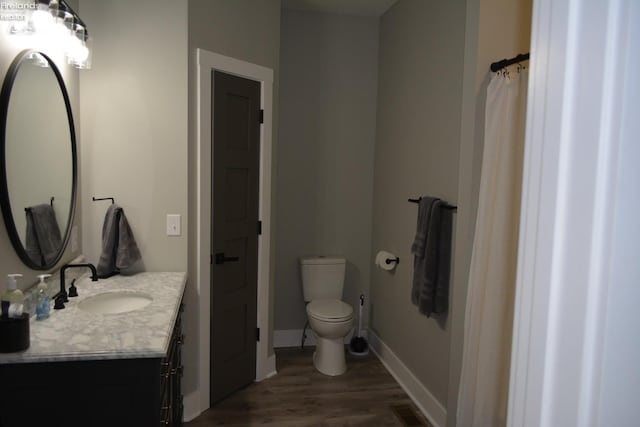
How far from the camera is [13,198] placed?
68.5 inches

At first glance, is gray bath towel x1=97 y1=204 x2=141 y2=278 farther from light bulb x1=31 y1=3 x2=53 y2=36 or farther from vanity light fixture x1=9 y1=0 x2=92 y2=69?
light bulb x1=31 y1=3 x2=53 y2=36

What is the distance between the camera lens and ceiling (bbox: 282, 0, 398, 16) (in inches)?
142

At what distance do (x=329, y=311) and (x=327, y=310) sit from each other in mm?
23

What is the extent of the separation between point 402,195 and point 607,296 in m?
2.95

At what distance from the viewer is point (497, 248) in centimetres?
198

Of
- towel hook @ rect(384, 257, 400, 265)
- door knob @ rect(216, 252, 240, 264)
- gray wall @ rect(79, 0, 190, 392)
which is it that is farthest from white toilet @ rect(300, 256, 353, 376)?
gray wall @ rect(79, 0, 190, 392)

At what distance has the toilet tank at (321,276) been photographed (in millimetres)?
3842

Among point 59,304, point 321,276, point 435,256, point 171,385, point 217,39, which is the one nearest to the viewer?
point 59,304

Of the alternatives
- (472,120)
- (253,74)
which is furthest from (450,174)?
(253,74)

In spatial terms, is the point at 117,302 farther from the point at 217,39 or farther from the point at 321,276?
the point at 321,276

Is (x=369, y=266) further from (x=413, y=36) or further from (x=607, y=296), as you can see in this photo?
(x=607, y=296)

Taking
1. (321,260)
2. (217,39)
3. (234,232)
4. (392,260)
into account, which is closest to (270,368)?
(321,260)

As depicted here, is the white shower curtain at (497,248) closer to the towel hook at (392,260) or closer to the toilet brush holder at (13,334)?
the towel hook at (392,260)

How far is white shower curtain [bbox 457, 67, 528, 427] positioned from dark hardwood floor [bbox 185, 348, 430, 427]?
3.20 feet
